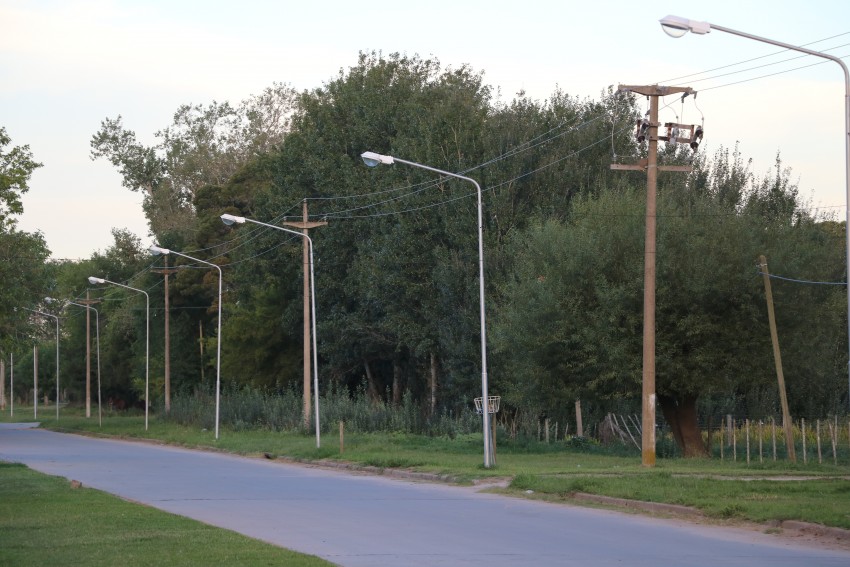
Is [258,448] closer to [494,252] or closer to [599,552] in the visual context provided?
[494,252]

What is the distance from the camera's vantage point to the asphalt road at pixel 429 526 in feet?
45.0

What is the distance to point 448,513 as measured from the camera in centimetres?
1952

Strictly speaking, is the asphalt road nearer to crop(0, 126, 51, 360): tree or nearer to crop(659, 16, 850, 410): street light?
crop(659, 16, 850, 410): street light

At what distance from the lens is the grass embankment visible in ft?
59.4

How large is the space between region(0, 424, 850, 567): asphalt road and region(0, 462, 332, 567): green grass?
0.81m

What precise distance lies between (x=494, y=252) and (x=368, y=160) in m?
18.9

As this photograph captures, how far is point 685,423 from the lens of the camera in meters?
36.4

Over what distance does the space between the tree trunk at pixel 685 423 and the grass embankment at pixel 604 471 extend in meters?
1.59

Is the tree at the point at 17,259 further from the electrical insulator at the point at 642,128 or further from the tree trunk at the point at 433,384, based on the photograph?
the electrical insulator at the point at 642,128

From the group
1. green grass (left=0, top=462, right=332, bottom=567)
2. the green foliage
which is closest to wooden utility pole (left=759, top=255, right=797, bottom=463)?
the green foliage

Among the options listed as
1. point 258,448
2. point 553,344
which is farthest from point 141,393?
point 553,344

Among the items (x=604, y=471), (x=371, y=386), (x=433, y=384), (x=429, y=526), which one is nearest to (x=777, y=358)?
(x=604, y=471)

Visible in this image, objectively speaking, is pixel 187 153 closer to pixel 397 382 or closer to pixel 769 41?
pixel 397 382

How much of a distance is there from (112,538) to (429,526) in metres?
4.85
